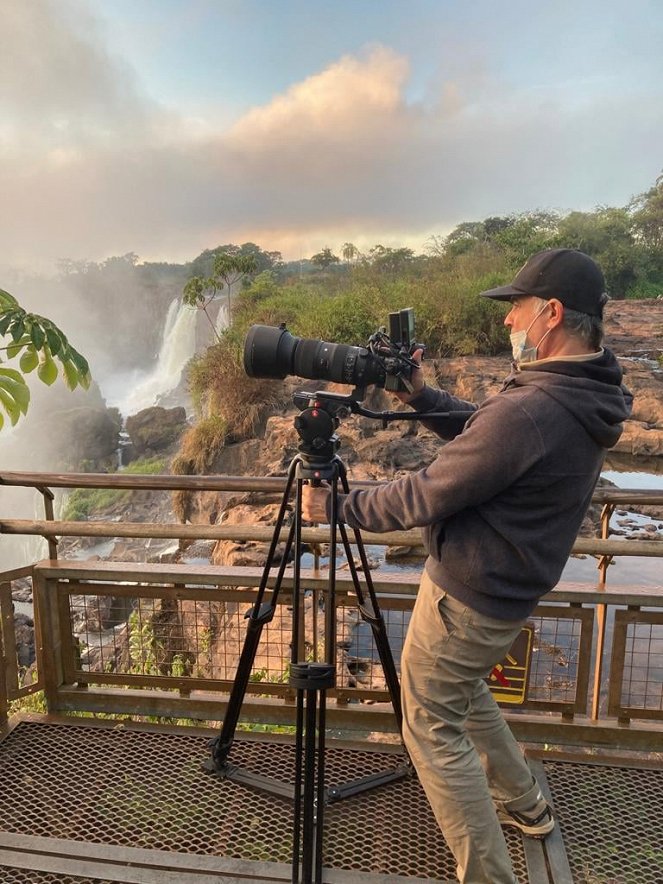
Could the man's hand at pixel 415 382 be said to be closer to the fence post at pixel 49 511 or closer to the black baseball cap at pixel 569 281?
the black baseball cap at pixel 569 281

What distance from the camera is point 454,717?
60.8 inches

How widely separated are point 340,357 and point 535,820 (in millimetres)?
1493

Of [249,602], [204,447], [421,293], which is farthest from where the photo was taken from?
[421,293]

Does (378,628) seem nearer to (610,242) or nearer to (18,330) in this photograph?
(18,330)

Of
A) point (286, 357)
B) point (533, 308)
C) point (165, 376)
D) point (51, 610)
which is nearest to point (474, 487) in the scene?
point (533, 308)

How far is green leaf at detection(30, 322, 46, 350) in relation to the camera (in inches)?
69.6

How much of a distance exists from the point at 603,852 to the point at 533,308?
1.62 meters

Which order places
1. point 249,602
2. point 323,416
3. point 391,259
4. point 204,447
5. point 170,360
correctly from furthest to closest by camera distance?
1. point 170,360
2. point 391,259
3. point 204,447
4. point 249,602
5. point 323,416

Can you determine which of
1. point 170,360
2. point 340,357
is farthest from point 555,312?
point 170,360

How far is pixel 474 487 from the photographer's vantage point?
1.35 m

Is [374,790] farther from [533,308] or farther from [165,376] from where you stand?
[165,376]

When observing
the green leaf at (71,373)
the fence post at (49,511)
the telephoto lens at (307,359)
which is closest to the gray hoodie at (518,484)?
the telephoto lens at (307,359)

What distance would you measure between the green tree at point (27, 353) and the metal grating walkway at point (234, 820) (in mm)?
1260

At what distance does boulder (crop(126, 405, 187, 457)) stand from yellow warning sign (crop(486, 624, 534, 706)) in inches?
864
